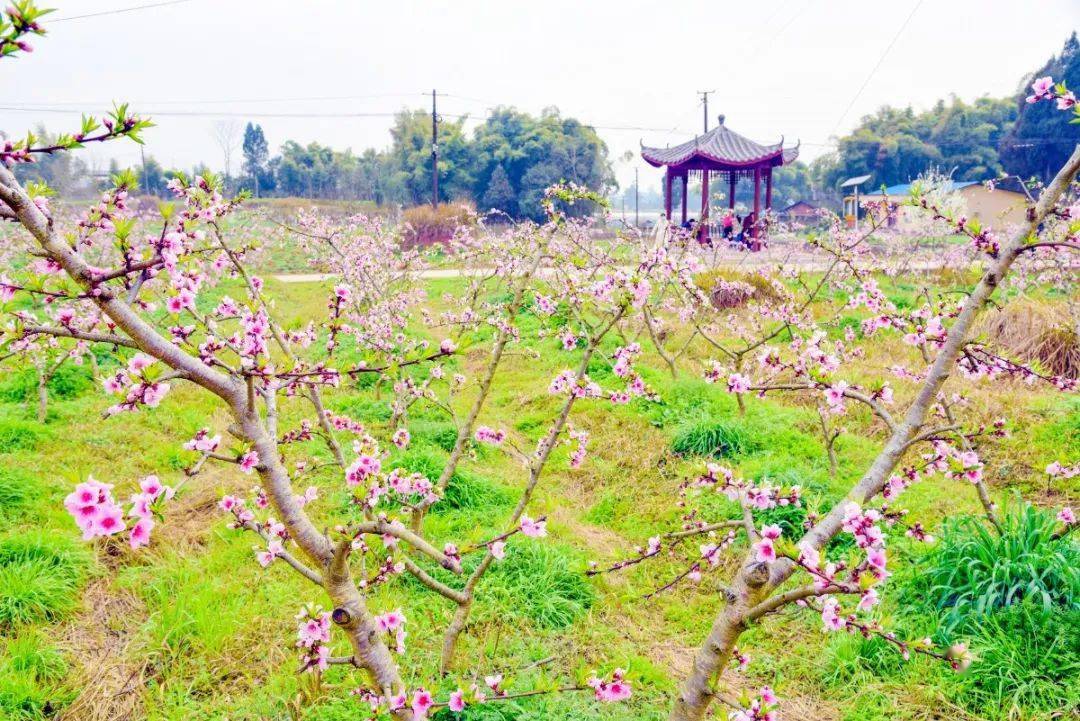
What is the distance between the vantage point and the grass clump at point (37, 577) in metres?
3.19

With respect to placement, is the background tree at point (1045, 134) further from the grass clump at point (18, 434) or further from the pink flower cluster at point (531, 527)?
the grass clump at point (18, 434)

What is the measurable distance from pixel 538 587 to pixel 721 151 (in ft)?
62.9

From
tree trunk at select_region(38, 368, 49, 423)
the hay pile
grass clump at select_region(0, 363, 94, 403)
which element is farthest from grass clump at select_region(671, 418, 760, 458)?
grass clump at select_region(0, 363, 94, 403)

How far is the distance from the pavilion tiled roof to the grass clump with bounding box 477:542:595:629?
18.3 meters

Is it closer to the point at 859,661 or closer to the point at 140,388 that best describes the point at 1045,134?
the point at 859,661

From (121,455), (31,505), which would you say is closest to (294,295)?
(121,455)

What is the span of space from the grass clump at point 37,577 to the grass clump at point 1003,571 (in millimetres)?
4416

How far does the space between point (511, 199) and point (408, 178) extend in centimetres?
594

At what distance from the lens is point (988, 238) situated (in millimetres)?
2412

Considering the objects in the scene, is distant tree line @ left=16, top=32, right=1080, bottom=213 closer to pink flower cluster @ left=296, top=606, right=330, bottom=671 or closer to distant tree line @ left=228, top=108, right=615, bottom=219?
distant tree line @ left=228, top=108, right=615, bottom=219

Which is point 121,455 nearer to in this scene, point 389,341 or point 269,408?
point 389,341

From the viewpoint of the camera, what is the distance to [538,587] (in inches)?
138

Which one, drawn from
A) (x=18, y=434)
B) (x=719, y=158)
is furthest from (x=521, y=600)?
(x=719, y=158)

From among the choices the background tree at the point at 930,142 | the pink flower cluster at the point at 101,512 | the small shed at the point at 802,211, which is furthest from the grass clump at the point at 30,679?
the small shed at the point at 802,211
